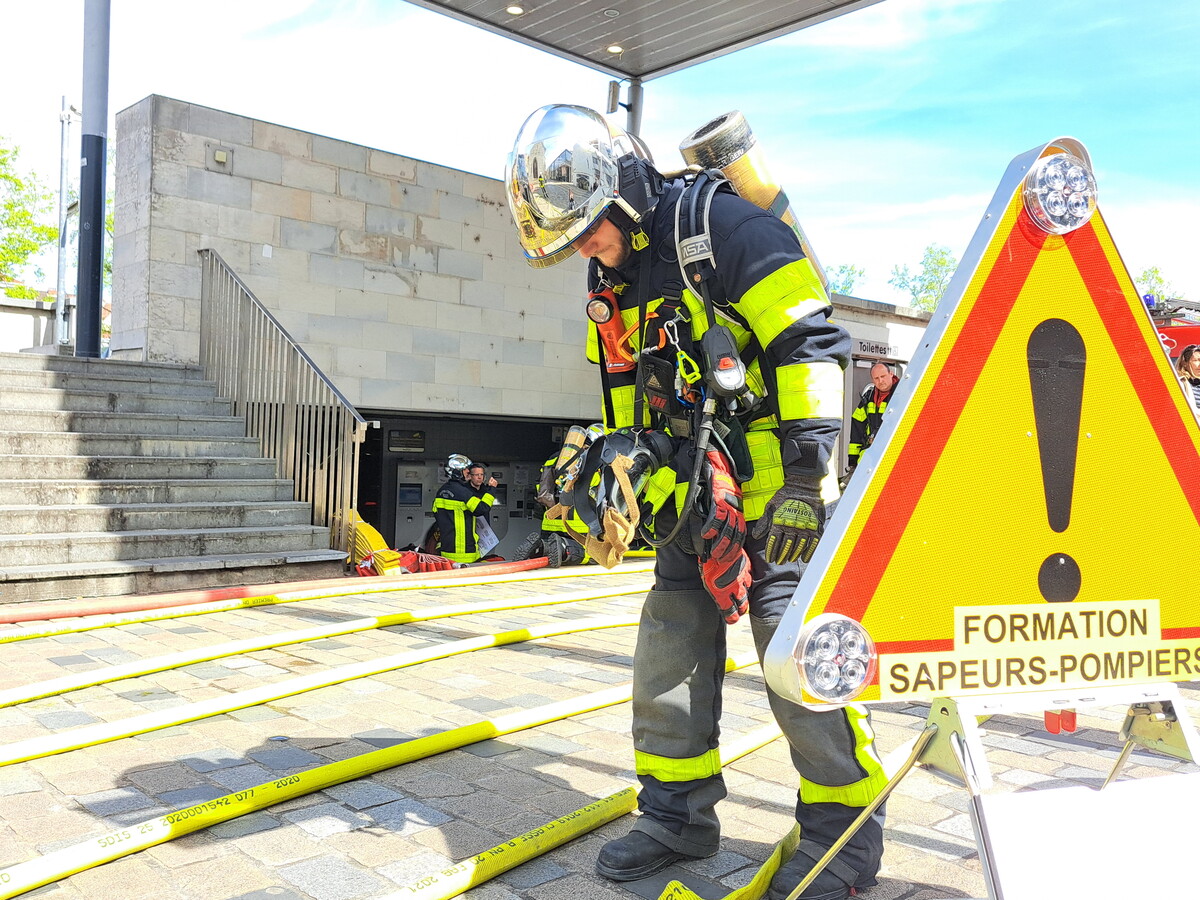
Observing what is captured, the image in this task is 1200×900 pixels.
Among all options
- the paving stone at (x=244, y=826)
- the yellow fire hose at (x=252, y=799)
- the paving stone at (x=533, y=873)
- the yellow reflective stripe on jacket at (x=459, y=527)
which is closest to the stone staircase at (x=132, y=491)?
the yellow reflective stripe on jacket at (x=459, y=527)

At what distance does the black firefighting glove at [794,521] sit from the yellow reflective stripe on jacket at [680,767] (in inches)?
29.6

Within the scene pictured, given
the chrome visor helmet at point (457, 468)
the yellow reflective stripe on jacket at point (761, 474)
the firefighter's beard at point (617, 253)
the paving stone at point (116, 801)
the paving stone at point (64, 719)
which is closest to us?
the yellow reflective stripe on jacket at point (761, 474)

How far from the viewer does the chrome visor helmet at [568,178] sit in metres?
2.83

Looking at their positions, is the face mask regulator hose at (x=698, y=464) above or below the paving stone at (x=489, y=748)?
above

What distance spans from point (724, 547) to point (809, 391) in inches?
19.1

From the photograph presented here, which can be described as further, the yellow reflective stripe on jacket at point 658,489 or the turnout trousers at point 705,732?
the yellow reflective stripe on jacket at point 658,489

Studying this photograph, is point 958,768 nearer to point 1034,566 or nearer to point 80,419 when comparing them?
point 1034,566

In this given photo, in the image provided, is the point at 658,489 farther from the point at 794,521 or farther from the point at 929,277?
the point at 929,277

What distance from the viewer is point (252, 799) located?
3125mm

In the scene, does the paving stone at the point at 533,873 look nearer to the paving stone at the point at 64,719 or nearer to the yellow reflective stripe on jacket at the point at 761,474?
the yellow reflective stripe on jacket at the point at 761,474

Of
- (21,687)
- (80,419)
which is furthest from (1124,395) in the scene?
(80,419)

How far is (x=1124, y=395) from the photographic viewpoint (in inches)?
70.5

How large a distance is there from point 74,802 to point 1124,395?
3.37m

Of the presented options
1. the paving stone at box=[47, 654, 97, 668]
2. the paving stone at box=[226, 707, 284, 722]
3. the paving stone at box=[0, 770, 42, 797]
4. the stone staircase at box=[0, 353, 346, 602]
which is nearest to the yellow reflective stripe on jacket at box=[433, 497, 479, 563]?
the stone staircase at box=[0, 353, 346, 602]
